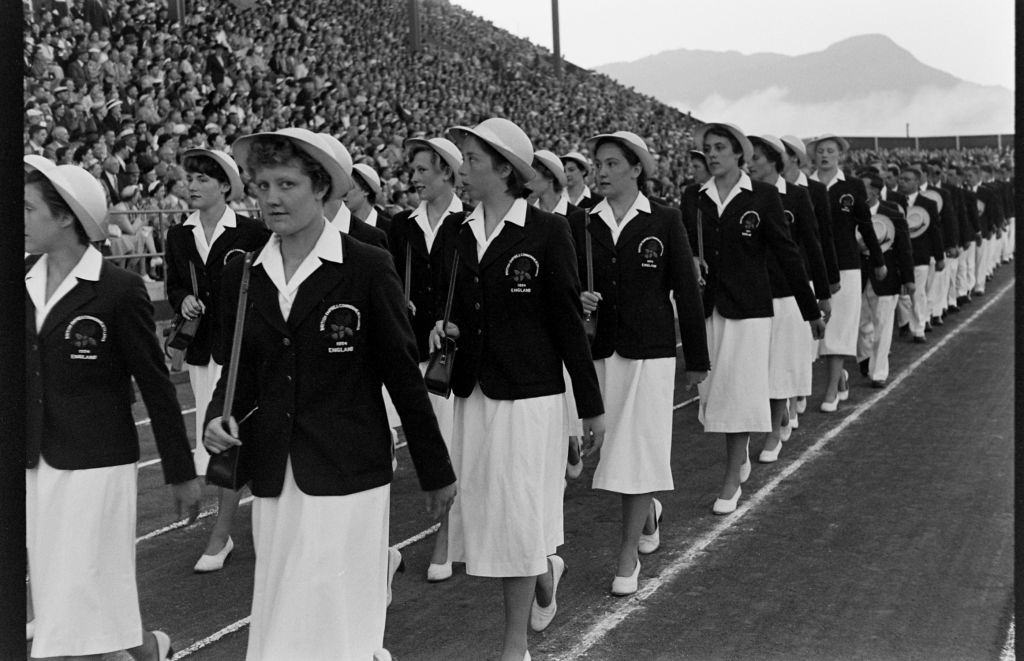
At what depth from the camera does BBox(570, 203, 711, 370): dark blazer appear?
6652 millimetres

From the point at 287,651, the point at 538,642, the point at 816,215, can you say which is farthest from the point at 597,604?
the point at 816,215

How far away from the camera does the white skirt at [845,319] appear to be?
39.2 ft

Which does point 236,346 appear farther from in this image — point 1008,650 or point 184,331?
point 1008,650

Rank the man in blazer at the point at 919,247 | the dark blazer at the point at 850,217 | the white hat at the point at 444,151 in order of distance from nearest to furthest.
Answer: the white hat at the point at 444,151
the dark blazer at the point at 850,217
the man in blazer at the point at 919,247

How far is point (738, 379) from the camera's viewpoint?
8.24 metres

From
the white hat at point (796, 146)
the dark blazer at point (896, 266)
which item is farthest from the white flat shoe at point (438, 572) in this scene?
the dark blazer at point (896, 266)

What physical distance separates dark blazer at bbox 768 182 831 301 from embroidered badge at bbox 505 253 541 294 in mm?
4478

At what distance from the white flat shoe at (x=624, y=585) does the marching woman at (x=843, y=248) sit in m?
5.81

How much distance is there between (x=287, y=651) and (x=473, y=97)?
1311 inches

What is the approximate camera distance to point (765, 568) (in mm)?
6812

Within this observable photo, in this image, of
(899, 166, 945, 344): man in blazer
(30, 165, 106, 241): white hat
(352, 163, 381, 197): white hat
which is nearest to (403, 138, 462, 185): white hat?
(352, 163, 381, 197): white hat

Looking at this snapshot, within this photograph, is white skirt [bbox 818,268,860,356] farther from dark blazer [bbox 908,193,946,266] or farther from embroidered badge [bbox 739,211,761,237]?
dark blazer [bbox 908,193,946,266]

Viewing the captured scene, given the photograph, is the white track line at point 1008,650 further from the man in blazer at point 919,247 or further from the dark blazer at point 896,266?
the man in blazer at point 919,247

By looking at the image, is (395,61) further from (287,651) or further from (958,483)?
(287,651)
